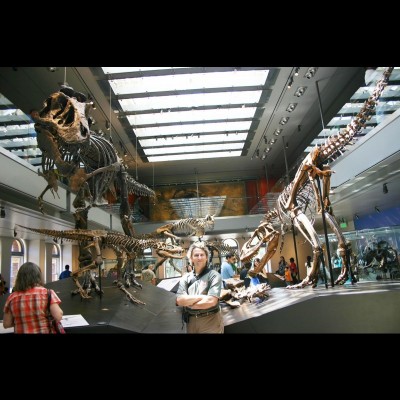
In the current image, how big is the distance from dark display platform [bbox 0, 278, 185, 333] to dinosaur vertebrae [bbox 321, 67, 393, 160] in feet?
11.9

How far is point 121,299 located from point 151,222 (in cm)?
486

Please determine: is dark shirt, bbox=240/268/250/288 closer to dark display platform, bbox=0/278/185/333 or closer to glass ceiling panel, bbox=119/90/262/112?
dark display platform, bbox=0/278/185/333

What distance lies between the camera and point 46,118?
4348 millimetres

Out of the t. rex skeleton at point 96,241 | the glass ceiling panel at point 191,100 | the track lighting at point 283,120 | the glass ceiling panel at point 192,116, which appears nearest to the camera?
the t. rex skeleton at point 96,241

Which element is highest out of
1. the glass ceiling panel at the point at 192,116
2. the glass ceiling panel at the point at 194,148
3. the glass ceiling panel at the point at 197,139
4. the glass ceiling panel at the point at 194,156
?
the glass ceiling panel at the point at 192,116

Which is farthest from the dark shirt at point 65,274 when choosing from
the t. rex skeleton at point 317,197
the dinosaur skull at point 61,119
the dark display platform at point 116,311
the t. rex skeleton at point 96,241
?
the t. rex skeleton at point 317,197

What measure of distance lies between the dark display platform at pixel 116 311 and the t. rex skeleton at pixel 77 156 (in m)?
0.63

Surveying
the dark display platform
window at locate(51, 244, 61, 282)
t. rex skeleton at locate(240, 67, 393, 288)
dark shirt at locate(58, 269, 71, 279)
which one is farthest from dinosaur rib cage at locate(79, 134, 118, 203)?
t. rex skeleton at locate(240, 67, 393, 288)

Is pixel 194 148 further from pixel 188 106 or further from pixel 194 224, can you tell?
pixel 194 224

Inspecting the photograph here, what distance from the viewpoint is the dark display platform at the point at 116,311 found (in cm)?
386

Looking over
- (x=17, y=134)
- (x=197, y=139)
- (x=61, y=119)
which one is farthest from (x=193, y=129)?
(x=61, y=119)

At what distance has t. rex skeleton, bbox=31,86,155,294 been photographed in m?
4.43

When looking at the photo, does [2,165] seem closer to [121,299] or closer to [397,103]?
[121,299]

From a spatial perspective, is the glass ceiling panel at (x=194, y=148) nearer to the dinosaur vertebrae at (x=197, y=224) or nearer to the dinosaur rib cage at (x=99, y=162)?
the dinosaur vertebrae at (x=197, y=224)
